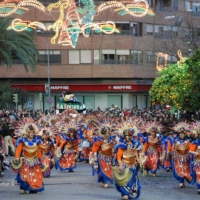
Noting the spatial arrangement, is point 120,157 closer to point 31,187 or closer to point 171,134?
point 31,187

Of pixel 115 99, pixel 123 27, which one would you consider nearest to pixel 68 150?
pixel 123 27

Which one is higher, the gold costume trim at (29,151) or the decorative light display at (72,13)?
the decorative light display at (72,13)

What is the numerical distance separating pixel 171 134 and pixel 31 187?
7.02m

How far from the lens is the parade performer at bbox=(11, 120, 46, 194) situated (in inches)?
692

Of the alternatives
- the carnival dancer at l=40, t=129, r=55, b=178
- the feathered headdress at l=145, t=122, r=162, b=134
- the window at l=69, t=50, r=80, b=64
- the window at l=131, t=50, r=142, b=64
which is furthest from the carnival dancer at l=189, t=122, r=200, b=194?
Answer: the window at l=131, t=50, r=142, b=64

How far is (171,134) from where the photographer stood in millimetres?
23422

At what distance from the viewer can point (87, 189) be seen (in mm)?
18594

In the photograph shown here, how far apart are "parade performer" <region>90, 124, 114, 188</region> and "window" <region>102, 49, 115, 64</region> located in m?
47.5

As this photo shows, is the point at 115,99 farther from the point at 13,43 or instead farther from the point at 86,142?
the point at 86,142

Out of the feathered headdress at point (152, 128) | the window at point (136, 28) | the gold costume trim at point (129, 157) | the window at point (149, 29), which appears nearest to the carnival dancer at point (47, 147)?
the feathered headdress at point (152, 128)

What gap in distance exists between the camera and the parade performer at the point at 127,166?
16.2 metres

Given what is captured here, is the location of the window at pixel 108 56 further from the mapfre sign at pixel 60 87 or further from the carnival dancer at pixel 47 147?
the carnival dancer at pixel 47 147

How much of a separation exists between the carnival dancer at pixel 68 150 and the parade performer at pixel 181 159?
4.56 metres

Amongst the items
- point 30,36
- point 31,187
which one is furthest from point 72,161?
point 30,36
